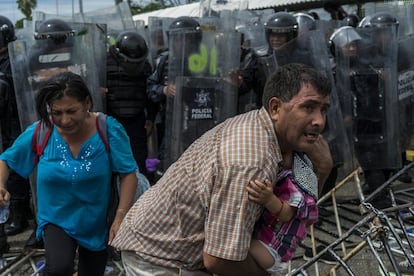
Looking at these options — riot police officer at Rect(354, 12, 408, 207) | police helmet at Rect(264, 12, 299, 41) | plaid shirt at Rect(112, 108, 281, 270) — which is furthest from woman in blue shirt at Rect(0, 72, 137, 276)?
police helmet at Rect(264, 12, 299, 41)

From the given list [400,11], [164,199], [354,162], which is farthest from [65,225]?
[400,11]

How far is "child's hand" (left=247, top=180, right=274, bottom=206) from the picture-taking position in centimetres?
155

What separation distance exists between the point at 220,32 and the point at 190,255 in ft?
10.6

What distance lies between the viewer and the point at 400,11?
7559 mm

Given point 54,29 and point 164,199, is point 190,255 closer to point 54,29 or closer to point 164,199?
point 164,199

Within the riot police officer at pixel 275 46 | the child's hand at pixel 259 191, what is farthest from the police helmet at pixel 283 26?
the child's hand at pixel 259 191

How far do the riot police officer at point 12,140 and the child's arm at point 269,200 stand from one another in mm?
→ 3544

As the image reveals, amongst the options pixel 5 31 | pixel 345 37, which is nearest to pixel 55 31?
pixel 5 31

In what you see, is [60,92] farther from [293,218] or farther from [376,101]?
[376,101]

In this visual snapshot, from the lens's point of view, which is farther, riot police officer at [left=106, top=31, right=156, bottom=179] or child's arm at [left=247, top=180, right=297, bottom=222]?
riot police officer at [left=106, top=31, right=156, bottom=179]

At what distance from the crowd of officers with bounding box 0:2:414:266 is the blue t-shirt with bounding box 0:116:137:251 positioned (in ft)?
5.72

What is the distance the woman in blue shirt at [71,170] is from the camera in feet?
8.68

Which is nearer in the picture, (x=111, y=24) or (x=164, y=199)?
(x=164, y=199)

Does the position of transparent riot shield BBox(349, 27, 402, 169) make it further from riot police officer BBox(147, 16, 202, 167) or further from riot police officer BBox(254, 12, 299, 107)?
riot police officer BBox(147, 16, 202, 167)
